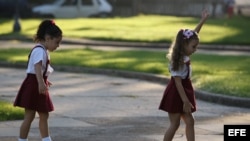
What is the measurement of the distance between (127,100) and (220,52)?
1154 centimetres

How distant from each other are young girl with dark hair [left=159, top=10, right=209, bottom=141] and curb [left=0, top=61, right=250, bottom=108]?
4.39 metres

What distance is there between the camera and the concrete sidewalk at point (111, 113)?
9.62 meters

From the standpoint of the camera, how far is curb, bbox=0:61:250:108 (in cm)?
1254

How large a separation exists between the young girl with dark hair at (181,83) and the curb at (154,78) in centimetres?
439

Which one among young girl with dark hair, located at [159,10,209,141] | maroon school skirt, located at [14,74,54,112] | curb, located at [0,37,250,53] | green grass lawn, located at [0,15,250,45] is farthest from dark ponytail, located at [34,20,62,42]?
green grass lawn, located at [0,15,250,45]

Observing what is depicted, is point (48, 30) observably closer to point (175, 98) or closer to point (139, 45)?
point (175, 98)

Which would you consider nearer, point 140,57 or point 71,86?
point 71,86

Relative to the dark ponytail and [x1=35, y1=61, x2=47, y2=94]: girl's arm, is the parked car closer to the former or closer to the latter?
the dark ponytail

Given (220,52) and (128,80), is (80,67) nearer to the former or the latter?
(128,80)

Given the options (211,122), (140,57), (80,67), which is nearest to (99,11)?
(140,57)

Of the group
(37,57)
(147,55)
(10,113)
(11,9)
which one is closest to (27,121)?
(37,57)

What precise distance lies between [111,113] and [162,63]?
23.8ft

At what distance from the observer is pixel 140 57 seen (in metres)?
20.6

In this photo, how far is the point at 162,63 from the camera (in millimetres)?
18609
